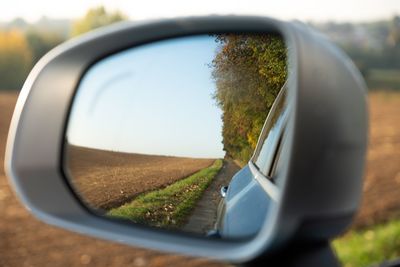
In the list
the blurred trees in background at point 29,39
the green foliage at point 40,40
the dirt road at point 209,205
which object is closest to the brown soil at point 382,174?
the dirt road at point 209,205

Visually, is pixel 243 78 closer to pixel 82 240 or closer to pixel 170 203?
pixel 170 203

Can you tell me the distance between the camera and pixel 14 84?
3772 centimetres

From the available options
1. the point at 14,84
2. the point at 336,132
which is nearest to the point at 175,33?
the point at 336,132

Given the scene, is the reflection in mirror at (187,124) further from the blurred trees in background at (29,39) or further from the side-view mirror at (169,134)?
the blurred trees in background at (29,39)

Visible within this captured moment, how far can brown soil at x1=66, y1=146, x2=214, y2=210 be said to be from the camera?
1.93m

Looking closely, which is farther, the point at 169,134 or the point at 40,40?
the point at 40,40

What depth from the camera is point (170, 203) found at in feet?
6.82

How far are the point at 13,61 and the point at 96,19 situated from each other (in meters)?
8.32

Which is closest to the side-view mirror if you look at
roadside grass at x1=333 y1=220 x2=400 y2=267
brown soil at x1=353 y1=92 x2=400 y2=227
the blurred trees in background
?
brown soil at x1=353 y1=92 x2=400 y2=227

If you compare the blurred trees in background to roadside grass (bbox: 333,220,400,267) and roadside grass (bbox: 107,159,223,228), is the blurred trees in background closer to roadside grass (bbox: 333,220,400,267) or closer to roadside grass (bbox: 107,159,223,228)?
roadside grass (bbox: 333,220,400,267)

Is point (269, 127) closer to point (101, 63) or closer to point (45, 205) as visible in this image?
point (101, 63)

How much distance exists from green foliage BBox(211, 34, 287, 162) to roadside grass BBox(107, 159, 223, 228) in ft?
0.35

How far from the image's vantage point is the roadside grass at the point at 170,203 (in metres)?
1.92

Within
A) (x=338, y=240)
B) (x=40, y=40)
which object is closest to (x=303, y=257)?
(x=338, y=240)
